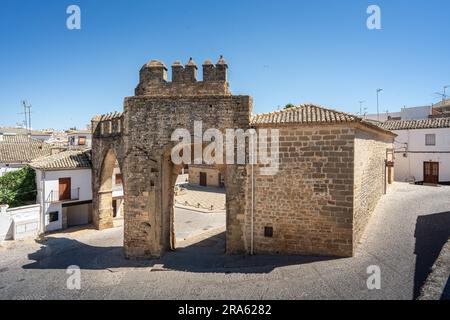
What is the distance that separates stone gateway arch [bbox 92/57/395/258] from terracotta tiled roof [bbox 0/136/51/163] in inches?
691

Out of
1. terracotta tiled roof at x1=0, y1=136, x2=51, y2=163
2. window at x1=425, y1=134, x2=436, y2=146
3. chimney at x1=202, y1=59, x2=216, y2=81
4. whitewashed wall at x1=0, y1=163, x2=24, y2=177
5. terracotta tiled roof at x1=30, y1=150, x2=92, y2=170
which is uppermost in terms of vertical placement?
chimney at x1=202, y1=59, x2=216, y2=81

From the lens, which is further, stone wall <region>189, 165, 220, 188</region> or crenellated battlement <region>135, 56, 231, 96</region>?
stone wall <region>189, 165, 220, 188</region>

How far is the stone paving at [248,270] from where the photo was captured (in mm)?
7699

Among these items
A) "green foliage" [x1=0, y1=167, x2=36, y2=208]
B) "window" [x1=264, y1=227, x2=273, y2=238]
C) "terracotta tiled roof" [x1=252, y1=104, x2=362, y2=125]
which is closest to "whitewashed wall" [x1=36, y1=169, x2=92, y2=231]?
"green foliage" [x1=0, y1=167, x2=36, y2=208]

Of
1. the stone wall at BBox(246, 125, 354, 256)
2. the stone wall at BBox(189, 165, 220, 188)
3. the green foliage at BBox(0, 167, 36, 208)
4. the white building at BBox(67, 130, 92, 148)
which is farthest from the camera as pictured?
the white building at BBox(67, 130, 92, 148)

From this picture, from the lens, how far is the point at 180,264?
10.8 m

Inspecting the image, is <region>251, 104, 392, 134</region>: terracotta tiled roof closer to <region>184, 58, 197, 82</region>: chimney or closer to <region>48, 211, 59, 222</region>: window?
<region>184, 58, 197, 82</region>: chimney

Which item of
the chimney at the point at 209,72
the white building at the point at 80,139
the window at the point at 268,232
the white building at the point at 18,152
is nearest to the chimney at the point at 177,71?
the chimney at the point at 209,72

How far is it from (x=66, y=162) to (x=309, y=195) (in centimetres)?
1639

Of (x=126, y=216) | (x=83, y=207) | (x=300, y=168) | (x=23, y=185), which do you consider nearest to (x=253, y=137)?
(x=300, y=168)

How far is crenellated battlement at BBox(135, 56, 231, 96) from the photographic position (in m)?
11.3

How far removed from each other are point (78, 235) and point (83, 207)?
3.18 m

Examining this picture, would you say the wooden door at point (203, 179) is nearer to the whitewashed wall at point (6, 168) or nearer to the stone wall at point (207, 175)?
the stone wall at point (207, 175)

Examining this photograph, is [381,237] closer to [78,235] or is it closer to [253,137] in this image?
[253,137]
